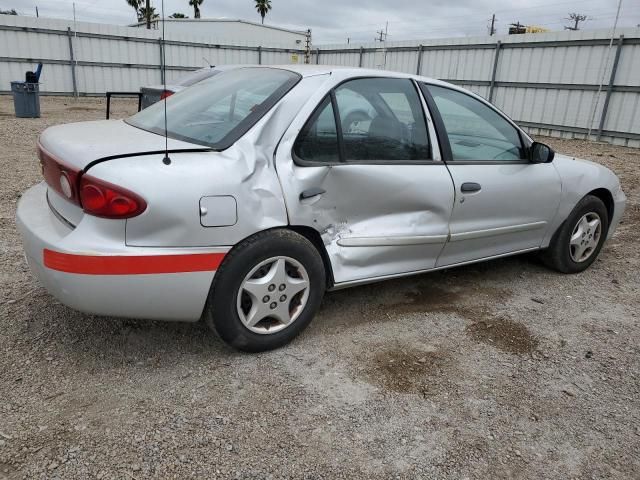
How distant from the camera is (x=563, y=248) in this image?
418 centimetres

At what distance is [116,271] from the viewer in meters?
2.27

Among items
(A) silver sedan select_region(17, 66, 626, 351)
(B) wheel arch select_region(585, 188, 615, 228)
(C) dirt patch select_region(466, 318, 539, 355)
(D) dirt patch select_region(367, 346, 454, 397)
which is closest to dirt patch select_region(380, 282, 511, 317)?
(C) dirt patch select_region(466, 318, 539, 355)

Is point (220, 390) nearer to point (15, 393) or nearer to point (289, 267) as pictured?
point (289, 267)

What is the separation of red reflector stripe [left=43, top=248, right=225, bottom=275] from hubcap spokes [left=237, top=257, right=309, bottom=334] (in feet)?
0.97

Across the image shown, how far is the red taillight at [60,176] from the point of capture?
2.37 metres

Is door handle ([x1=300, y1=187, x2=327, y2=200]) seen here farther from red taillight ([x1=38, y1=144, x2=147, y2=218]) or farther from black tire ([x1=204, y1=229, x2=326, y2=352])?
red taillight ([x1=38, y1=144, x2=147, y2=218])

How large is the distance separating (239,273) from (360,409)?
0.86 m

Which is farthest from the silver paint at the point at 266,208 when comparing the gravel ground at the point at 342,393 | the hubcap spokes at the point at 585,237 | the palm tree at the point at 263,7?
the palm tree at the point at 263,7

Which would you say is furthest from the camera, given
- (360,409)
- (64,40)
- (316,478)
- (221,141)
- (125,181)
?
(64,40)

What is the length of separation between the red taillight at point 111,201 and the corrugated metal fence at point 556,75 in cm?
1303

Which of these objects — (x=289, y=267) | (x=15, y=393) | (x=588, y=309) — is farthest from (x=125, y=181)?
(x=588, y=309)

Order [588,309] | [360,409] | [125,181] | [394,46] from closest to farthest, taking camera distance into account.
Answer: [125,181] < [360,409] < [588,309] < [394,46]

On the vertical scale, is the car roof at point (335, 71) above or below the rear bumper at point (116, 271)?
above

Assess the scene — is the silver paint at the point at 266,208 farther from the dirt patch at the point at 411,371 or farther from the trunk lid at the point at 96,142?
the dirt patch at the point at 411,371
